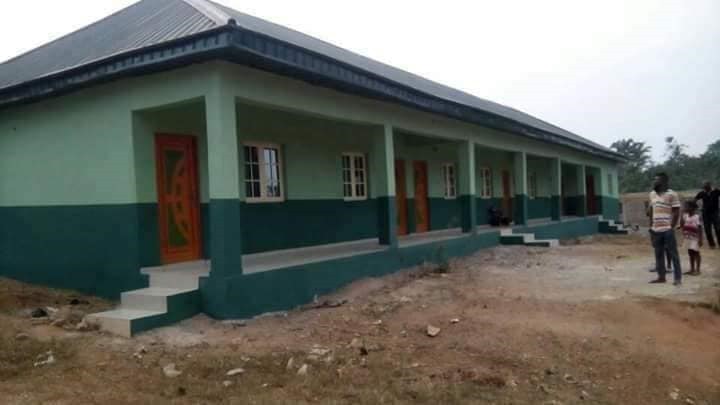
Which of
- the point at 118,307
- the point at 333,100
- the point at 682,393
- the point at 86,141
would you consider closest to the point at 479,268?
the point at 333,100

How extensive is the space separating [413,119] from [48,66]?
659 centimetres

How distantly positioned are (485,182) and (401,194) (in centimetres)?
538

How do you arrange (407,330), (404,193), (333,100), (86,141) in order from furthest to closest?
1. (404,193)
2. (333,100)
3. (86,141)
4. (407,330)

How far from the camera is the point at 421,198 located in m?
14.5

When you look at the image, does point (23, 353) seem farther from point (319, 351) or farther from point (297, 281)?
point (297, 281)

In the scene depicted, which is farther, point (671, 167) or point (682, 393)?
point (671, 167)

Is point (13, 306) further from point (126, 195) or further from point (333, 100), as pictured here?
point (333, 100)

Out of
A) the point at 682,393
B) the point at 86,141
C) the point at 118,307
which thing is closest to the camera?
the point at 682,393

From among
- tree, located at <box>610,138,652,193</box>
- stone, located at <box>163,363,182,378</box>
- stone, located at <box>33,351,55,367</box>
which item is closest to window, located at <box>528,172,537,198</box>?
stone, located at <box>163,363,182,378</box>

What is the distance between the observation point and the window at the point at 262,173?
8.84m

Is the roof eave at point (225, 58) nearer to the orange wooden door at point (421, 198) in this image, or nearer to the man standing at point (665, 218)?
the man standing at point (665, 218)

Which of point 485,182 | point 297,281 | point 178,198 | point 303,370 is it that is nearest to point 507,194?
point 485,182

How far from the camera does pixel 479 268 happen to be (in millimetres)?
10477

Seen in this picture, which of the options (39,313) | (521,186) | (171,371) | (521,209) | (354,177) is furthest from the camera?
(521,209)
